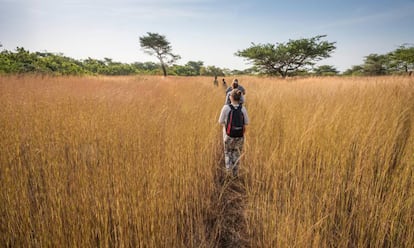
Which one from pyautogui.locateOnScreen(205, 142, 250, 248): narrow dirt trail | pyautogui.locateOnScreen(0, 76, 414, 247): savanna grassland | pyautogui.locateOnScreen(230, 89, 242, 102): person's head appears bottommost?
pyautogui.locateOnScreen(205, 142, 250, 248): narrow dirt trail

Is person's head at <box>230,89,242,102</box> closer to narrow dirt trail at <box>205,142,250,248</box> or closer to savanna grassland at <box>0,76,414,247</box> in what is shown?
savanna grassland at <box>0,76,414,247</box>

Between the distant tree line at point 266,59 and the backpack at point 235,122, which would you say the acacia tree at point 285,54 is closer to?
the distant tree line at point 266,59

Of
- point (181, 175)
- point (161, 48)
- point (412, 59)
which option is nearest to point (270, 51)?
point (412, 59)

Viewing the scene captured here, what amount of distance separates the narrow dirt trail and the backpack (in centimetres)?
58

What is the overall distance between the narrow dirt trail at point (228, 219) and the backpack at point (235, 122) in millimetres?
575

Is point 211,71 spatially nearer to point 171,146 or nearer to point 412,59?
point 412,59

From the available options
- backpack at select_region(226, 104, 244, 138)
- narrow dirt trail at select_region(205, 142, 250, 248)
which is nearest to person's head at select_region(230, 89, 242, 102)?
backpack at select_region(226, 104, 244, 138)

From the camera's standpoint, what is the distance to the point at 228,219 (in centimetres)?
167

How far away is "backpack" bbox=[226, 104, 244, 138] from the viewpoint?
2238 mm

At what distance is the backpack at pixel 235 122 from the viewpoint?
2.24m

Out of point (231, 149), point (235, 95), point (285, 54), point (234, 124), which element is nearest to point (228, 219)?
point (231, 149)

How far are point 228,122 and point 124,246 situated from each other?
1643 mm

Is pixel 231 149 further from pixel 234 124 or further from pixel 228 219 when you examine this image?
pixel 228 219

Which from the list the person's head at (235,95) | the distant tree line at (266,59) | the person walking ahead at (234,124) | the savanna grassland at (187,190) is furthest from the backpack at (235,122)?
the distant tree line at (266,59)
